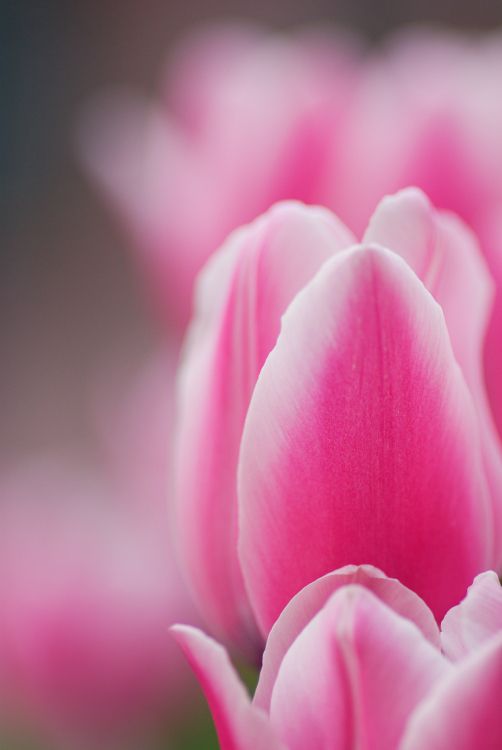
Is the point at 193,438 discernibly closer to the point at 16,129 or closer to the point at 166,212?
the point at 166,212

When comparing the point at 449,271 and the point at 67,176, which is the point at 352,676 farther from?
the point at 67,176

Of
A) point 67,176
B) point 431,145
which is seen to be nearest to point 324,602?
point 431,145

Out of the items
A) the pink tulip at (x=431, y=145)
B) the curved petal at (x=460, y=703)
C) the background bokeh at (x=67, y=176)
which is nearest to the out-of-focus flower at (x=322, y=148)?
the pink tulip at (x=431, y=145)

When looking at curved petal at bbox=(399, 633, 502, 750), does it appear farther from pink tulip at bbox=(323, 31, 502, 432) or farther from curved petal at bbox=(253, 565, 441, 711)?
pink tulip at bbox=(323, 31, 502, 432)

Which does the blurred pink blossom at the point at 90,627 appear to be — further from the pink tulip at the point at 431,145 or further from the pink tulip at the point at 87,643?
the pink tulip at the point at 431,145

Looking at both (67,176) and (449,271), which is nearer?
(449,271)
